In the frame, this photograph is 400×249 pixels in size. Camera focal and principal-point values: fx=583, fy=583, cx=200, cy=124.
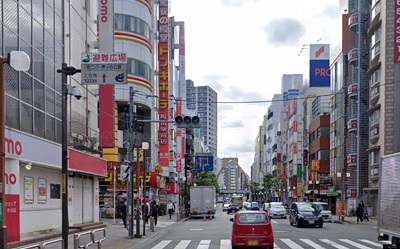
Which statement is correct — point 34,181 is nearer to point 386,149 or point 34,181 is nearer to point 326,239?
point 326,239

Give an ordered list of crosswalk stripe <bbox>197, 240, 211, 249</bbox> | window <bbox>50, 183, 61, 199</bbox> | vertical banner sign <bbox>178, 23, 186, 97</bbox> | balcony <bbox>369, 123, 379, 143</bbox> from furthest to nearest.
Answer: vertical banner sign <bbox>178, 23, 186, 97</bbox> < balcony <bbox>369, 123, 379, 143</bbox> < window <bbox>50, 183, 61, 199</bbox> < crosswalk stripe <bbox>197, 240, 211, 249</bbox>

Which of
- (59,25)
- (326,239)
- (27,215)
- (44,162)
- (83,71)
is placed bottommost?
(326,239)

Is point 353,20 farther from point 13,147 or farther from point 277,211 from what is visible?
point 13,147

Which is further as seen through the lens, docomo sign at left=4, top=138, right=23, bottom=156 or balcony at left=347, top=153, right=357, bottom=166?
balcony at left=347, top=153, right=357, bottom=166

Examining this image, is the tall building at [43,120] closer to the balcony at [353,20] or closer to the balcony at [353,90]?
the balcony at [353,20]

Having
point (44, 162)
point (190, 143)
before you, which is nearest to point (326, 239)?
point (44, 162)

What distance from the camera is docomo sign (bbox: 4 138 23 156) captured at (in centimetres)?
1947

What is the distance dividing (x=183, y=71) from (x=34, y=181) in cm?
8354

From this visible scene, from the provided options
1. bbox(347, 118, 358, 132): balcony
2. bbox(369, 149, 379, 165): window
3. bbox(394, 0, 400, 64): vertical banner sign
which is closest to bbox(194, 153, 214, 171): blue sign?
bbox(347, 118, 358, 132): balcony

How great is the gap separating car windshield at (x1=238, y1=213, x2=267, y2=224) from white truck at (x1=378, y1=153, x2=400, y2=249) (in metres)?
4.69

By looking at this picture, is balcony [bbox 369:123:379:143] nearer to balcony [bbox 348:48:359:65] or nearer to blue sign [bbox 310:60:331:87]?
balcony [bbox 348:48:359:65]

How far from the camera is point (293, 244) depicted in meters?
24.3

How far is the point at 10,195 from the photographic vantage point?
67.6ft

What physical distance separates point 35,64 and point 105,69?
7033 mm
